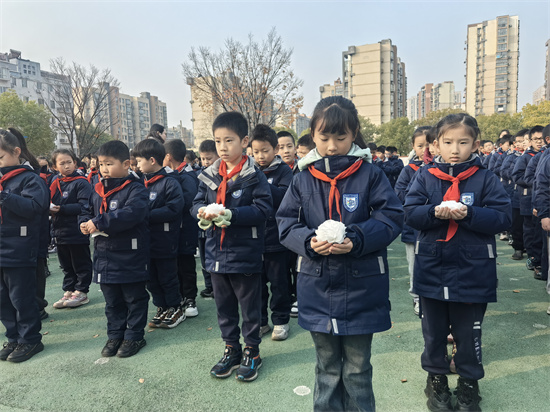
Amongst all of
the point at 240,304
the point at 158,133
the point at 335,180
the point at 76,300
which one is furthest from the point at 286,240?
the point at 158,133

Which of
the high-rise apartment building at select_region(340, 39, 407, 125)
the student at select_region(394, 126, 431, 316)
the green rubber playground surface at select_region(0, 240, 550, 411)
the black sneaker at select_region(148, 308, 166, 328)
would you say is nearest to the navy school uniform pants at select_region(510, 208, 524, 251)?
the green rubber playground surface at select_region(0, 240, 550, 411)

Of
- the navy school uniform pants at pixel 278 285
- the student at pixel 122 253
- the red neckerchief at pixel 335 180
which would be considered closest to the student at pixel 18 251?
the student at pixel 122 253

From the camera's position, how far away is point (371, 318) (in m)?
1.92

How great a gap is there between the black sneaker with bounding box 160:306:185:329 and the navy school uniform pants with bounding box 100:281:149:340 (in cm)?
42

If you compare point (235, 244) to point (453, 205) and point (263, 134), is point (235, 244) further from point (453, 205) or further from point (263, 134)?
point (453, 205)

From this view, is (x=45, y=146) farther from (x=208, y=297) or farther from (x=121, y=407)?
(x=121, y=407)

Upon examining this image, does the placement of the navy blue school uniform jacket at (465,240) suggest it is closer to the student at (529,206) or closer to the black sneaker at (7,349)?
the black sneaker at (7,349)

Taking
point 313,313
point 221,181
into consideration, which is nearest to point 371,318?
point 313,313

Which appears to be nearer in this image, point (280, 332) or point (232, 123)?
point (232, 123)

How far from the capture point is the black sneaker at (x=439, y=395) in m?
2.31

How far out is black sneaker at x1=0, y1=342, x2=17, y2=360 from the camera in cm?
324

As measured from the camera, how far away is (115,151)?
11.0 ft

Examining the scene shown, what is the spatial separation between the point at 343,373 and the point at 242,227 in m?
1.32

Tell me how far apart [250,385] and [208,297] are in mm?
2195
